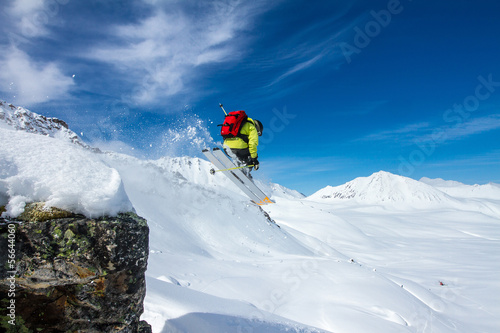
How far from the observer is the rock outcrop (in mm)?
2703

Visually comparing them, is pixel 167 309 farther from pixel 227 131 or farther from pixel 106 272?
pixel 227 131

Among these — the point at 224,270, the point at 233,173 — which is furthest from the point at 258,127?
the point at 224,270

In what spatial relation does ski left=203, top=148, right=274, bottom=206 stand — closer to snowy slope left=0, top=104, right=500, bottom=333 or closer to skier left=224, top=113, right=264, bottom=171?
skier left=224, top=113, right=264, bottom=171

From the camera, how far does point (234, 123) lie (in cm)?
886

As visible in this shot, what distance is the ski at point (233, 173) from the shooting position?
1047 centimetres

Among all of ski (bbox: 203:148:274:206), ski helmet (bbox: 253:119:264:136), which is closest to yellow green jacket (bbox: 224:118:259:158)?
ski helmet (bbox: 253:119:264:136)

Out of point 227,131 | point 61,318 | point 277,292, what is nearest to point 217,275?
point 277,292

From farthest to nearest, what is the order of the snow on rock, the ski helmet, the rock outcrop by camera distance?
the ski helmet → the snow on rock → the rock outcrop

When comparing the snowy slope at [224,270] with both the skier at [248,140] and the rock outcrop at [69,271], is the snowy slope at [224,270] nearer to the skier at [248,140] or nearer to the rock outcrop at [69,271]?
the rock outcrop at [69,271]

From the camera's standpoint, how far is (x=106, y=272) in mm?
2936

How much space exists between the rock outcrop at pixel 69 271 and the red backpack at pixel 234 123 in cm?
604

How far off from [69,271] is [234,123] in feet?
22.0

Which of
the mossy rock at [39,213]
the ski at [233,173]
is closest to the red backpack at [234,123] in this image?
the ski at [233,173]

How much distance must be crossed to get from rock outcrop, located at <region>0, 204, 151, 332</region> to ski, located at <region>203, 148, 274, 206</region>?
724cm
